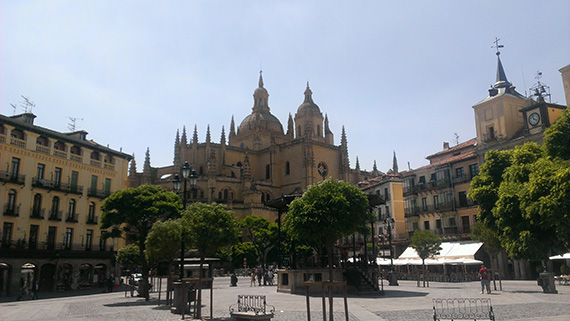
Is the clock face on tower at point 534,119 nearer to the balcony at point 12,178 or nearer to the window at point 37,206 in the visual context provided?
the window at point 37,206

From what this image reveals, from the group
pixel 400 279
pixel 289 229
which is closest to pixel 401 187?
pixel 400 279

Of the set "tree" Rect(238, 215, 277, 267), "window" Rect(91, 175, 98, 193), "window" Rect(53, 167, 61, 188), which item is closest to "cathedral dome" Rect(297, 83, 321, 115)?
"tree" Rect(238, 215, 277, 267)

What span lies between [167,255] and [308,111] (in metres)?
65.2

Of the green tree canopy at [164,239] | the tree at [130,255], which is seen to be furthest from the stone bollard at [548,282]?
the tree at [130,255]

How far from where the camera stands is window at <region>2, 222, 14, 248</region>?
96.2 ft

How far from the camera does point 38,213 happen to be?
3191 cm

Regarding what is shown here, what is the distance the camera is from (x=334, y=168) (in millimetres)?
74375

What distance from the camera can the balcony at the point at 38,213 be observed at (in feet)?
103

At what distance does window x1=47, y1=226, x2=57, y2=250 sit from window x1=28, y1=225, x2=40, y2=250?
0.93m

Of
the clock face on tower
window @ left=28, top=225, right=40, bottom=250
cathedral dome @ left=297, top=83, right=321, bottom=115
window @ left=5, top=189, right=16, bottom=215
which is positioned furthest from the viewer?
cathedral dome @ left=297, top=83, right=321, bottom=115

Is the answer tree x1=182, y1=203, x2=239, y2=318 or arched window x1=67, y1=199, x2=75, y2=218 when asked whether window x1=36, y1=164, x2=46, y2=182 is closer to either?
arched window x1=67, y1=199, x2=75, y2=218

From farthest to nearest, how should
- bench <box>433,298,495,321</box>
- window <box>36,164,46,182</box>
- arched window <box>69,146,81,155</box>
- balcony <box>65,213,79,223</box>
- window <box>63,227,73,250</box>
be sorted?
1. arched window <box>69,146,81,155</box>
2. balcony <box>65,213,79,223</box>
3. window <box>63,227,73,250</box>
4. window <box>36,164,46,182</box>
5. bench <box>433,298,495,321</box>

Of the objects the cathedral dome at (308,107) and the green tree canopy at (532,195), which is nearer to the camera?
the green tree canopy at (532,195)

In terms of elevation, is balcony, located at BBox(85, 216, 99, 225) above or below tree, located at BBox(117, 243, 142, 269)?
above
